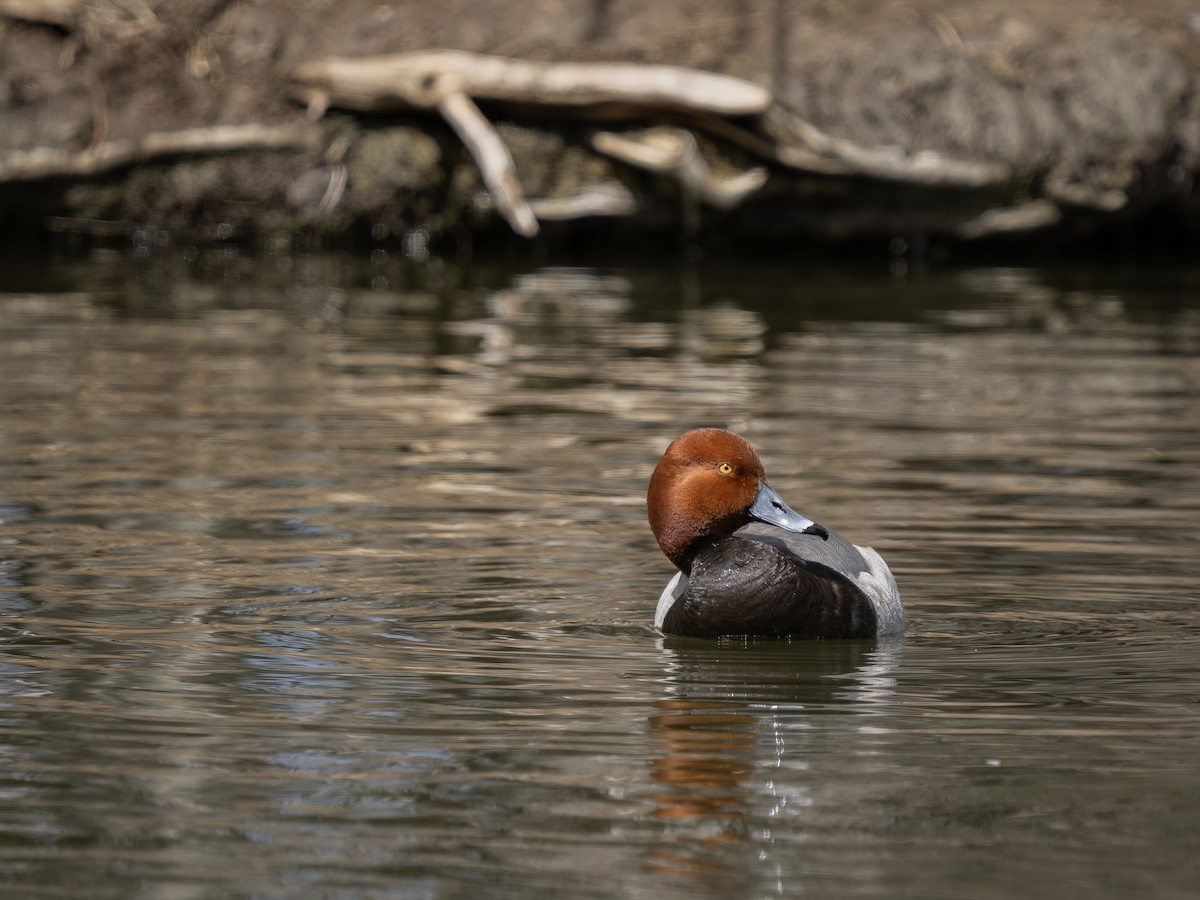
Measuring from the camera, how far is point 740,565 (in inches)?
237

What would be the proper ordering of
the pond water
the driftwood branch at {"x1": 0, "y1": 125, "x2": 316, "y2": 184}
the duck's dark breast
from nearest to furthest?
the pond water → the duck's dark breast → the driftwood branch at {"x1": 0, "y1": 125, "x2": 316, "y2": 184}

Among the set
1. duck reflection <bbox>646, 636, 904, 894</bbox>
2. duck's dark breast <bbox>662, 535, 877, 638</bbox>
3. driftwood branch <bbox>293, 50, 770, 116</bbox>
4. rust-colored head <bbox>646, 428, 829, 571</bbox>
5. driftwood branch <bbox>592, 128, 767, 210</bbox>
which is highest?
driftwood branch <bbox>293, 50, 770, 116</bbox>

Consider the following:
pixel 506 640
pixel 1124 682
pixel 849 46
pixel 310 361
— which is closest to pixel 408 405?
pixel 310 361

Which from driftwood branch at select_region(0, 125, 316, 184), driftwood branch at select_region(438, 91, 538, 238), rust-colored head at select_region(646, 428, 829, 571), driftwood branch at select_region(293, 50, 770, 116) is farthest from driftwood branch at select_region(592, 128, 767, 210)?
rust-colored head at select_region(646, 428, 829, 571)

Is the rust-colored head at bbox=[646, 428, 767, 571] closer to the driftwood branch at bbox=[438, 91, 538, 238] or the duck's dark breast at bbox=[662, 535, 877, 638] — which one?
the duck's dark breast at bbox=[662, 535, 877, 638]

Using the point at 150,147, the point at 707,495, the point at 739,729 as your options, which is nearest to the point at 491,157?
the point at 150,147

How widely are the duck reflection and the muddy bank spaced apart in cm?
1163

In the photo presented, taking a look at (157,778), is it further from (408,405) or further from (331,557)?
(408,405)

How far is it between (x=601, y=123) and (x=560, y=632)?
12.2 meters

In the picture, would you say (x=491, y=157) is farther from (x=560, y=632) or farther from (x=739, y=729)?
(x=739, y=729)

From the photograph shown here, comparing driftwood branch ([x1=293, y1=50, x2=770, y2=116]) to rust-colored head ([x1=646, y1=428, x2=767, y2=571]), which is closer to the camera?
rust-colored head ([x1=646, y1=428, x2=767, y2=571])

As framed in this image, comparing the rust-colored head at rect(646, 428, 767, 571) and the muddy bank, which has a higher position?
the muddy bank

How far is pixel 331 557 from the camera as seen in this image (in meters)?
7.16

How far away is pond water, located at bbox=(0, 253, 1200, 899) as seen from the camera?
409 centimetres
